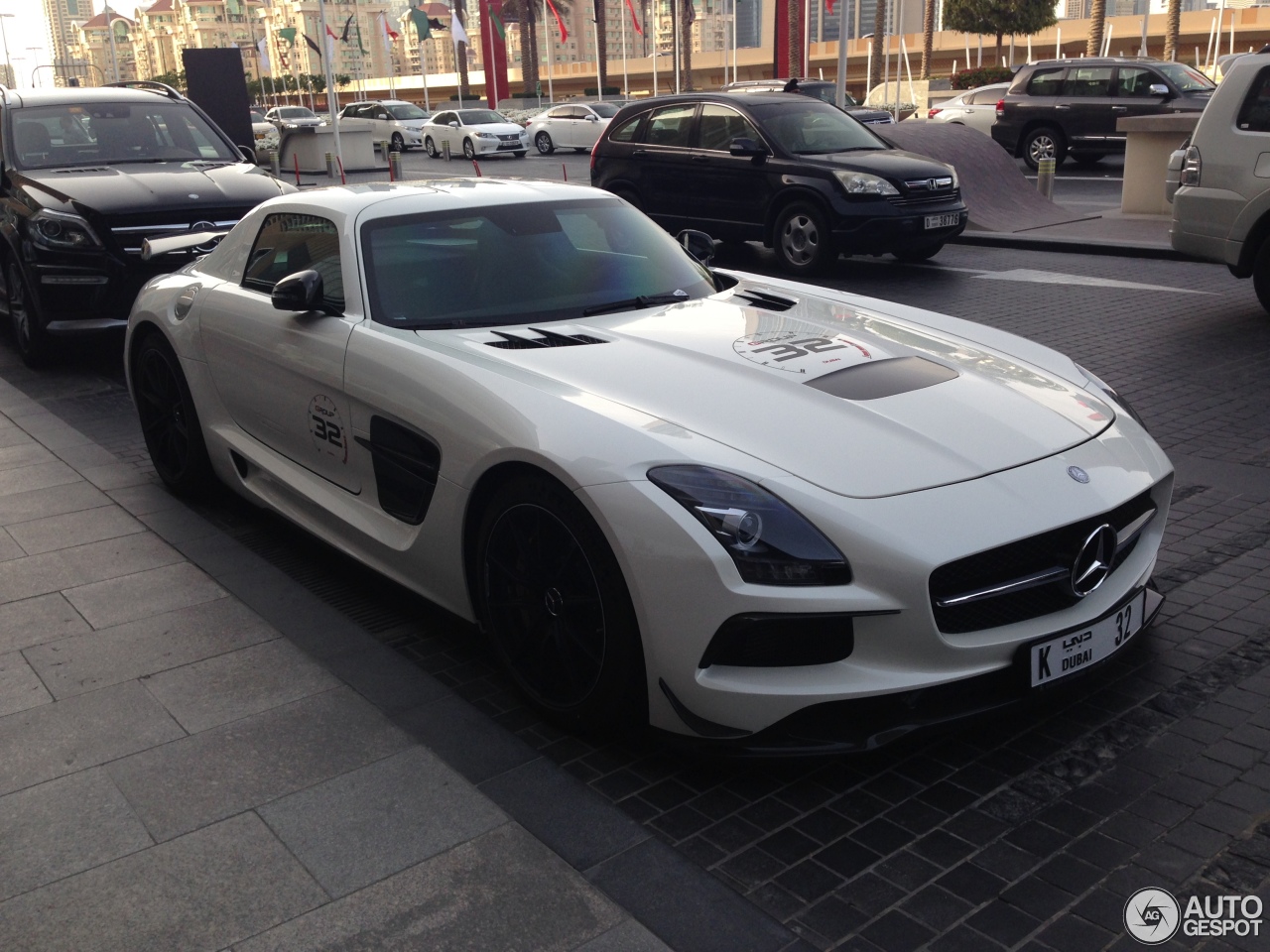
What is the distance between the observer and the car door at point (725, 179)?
12.4m

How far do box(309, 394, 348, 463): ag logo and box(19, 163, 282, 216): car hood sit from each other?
15.5 ft

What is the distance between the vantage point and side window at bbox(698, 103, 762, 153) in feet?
41.4

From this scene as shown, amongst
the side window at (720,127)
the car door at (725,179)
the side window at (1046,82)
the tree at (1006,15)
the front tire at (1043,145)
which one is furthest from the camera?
the tree at (1006,15)

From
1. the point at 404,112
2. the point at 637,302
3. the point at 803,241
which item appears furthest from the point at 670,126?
the point at 404,112

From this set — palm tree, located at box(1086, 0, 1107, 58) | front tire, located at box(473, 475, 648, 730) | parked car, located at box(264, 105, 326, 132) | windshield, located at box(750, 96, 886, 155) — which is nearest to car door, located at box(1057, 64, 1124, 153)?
windshield, located at box(750, 96, 886, 155)

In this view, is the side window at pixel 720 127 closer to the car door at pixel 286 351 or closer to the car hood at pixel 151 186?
the car hood at pixel 151 186

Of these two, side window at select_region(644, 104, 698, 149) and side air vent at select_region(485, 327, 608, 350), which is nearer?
side air vent at select_region(485, 327, 608, 350)

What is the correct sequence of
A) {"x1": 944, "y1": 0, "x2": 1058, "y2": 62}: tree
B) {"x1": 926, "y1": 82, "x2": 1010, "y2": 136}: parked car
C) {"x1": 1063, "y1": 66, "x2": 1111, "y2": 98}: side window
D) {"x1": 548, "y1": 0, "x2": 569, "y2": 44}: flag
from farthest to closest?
1. {"x1": 548, "y1": 0, "x2": 569, "y2": 44}: flag
2. {"x1": 944, "y1": 0, "x2": 1058, "y2": 62}: tree
3. {"x1": 926, "y1": 82, "x2": 1010, "y2": 136}: parked car
4. {"x1": 1063, "y1": 66, "x2": 1111, "y2": 98}: side window

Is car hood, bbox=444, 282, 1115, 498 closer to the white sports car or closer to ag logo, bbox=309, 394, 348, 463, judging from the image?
the white sports car

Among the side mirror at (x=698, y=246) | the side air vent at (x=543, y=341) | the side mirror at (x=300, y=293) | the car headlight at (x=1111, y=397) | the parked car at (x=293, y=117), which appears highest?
the side mirror at (x=300, y=293)

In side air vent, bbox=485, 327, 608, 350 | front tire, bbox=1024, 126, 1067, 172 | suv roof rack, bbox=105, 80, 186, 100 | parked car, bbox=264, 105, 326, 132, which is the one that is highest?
suv roof rack, bbox=105, 80, 186, 100

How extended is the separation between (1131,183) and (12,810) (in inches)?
598

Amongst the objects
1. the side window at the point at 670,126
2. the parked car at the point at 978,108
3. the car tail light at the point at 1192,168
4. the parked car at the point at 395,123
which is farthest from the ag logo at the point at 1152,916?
the parked car at the point at 395,123

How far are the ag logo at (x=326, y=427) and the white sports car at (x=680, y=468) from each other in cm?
1
